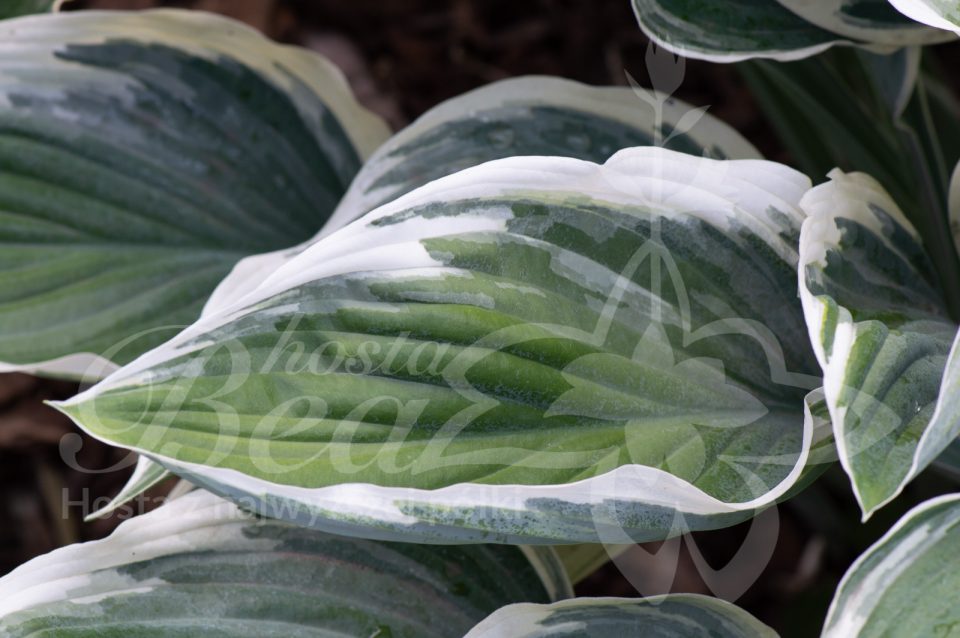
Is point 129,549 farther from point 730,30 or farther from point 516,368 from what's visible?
point 730,30

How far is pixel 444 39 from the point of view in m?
1.22

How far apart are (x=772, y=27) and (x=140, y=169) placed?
449mm

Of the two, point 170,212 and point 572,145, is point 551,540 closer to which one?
point 572,145

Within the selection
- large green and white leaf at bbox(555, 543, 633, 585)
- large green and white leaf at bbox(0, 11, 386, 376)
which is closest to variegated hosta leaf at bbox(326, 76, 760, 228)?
large green and white leaf at bbox(0, 11, 386, 376)

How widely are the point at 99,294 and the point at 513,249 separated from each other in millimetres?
359

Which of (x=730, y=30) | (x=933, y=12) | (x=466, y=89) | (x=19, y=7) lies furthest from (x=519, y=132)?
(x=466, y=89)

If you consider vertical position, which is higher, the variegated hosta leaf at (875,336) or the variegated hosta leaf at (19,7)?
the variegated hosta leaf at (875,336)

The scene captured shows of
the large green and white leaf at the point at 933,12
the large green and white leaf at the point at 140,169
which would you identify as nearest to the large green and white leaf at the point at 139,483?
the large green and white leaf at the point at 140,169

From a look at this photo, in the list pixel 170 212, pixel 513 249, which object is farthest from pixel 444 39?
pixel 513 249

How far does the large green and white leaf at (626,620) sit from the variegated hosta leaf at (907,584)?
0.09 m

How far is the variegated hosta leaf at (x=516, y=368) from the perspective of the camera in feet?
1.33

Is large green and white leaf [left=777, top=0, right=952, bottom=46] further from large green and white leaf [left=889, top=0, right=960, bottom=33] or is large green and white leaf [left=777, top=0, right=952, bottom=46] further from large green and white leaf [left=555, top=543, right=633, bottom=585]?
large green and white leaf [left=555, top=543, right=633, bottom=585]

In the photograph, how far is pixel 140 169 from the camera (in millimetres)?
704

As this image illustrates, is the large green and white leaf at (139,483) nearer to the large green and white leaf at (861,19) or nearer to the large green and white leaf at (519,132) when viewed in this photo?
the large green and white leaf at (519,132)
